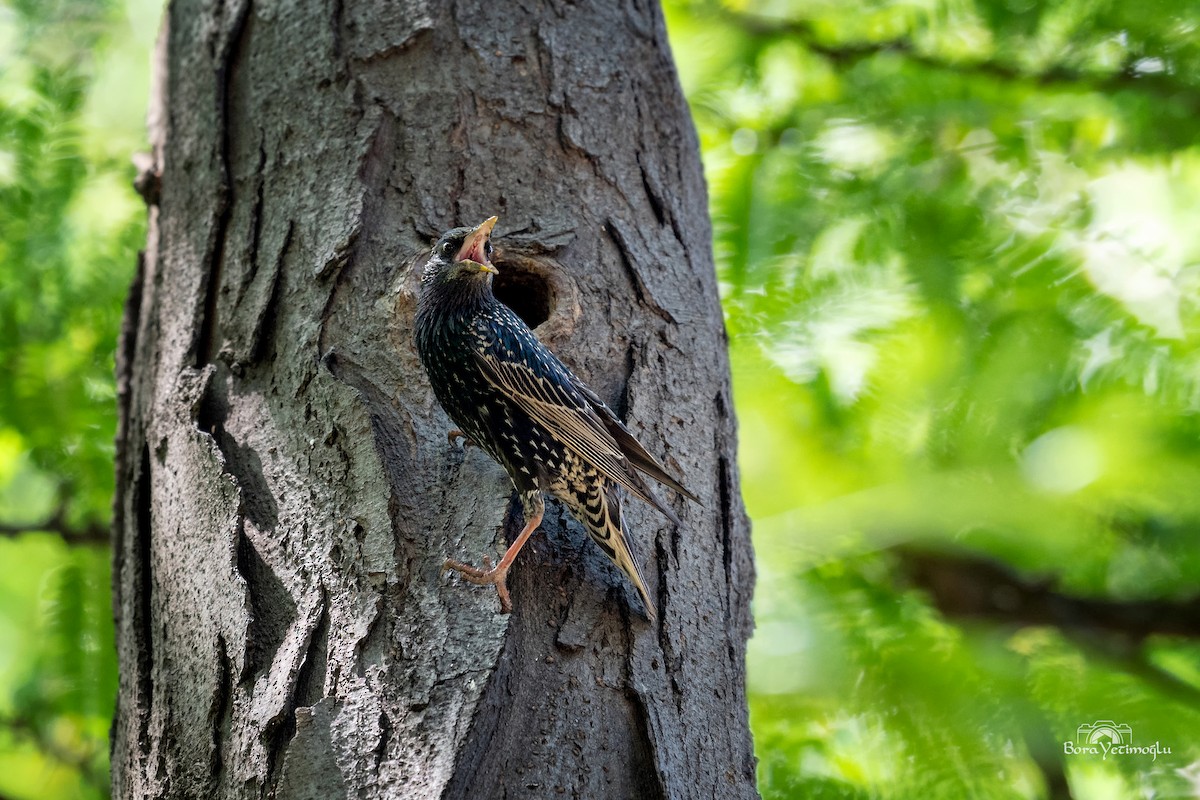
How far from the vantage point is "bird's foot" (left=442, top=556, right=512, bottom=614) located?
2213 millimetres

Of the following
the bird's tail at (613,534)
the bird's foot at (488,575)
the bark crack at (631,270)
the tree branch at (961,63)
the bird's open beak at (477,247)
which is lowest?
the bird's foot at (488,575)

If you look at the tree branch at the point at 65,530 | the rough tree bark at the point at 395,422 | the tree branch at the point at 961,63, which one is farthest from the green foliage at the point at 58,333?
the tree branch at the point at 961,63

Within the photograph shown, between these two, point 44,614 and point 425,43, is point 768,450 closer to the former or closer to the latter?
point 425,43

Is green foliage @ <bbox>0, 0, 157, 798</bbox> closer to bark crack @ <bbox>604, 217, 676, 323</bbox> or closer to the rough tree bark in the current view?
the rough tree bark

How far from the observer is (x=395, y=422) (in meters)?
2.59

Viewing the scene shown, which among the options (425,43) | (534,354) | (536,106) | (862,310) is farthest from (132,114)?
(862,310)

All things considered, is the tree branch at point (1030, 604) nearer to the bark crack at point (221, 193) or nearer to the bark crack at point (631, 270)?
the bark crack at point (631, 270)

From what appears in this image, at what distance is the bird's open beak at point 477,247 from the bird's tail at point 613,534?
0.66 m

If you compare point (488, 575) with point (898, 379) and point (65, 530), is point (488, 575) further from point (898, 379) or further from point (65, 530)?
point (65, 530)

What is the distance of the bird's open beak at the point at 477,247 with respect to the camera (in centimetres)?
269

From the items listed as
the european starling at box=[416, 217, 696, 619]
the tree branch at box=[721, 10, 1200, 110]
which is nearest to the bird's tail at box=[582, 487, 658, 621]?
the european starling at box=[416, 217, 696, 619]

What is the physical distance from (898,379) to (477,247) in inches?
77.0

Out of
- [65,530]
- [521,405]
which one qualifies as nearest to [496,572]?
[521,405]

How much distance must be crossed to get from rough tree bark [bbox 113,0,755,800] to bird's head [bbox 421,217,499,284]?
4.1 inches
